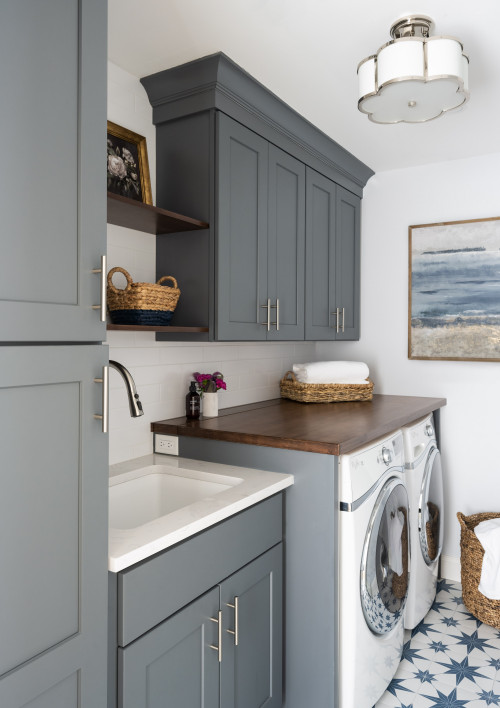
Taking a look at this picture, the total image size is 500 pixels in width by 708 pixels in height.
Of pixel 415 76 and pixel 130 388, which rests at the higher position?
pixel 415 76

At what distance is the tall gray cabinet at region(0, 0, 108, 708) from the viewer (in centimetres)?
92

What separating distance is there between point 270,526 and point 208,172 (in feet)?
4.26

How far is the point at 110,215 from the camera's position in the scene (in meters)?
1.80

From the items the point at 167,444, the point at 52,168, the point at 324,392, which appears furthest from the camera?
the point at 324,392

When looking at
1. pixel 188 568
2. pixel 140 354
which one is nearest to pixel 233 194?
pixel 140 354

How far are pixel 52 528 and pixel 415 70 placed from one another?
1.65 m

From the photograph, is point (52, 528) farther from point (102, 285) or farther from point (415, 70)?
point (415, 70)

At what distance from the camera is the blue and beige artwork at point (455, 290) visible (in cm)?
287

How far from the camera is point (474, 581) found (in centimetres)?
254

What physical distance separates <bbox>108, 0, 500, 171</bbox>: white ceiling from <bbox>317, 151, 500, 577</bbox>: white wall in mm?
655

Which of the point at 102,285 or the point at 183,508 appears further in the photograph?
the point at 183,508

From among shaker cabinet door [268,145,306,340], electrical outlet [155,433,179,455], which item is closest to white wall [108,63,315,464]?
electrical outlet [155,433,179,455]

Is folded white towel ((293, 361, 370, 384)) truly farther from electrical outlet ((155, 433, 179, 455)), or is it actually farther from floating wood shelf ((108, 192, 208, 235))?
floating wood shelf ((108, 192, 208, 235))

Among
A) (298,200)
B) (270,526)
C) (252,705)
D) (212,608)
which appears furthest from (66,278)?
(298,200)
